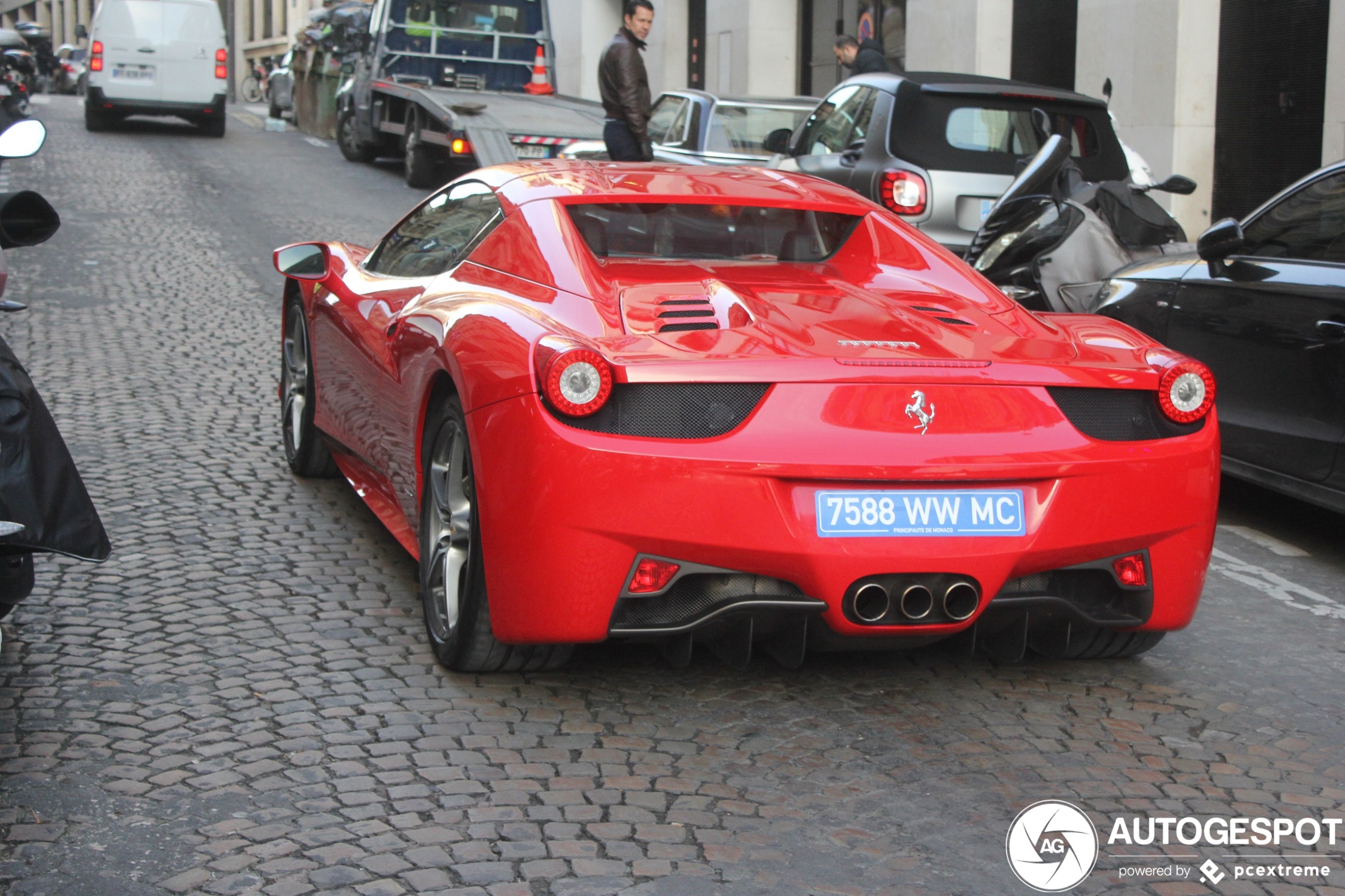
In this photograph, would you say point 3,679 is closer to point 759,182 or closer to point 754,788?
point 754,788

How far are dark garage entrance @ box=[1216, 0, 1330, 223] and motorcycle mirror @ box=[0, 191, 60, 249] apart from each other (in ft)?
43.0

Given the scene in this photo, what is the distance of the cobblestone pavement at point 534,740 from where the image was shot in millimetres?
3129

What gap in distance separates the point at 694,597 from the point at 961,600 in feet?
2.03

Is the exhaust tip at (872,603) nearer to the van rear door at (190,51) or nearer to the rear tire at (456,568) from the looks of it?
the rear tire at (456,568)

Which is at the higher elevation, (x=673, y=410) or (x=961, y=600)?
(x=673, y=410)

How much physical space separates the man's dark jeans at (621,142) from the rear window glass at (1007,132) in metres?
4.45

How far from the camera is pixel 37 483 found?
3.42 metres

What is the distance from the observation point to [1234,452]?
6.28 metres

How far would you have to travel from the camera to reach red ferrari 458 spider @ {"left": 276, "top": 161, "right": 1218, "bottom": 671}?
370cm

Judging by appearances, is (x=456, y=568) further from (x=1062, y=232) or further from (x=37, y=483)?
(x=1062, y=232)

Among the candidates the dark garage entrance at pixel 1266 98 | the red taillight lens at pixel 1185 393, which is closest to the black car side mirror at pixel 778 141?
the dark garage entrance at pixel 1266 98

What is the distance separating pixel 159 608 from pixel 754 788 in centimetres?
212

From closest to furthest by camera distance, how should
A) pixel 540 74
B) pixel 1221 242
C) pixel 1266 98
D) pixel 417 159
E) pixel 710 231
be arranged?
pixel 710 231, pixel 1221 242, pixel 1266 98, pixel 417 159, pixel 540 74

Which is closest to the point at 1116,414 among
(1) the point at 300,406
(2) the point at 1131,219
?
(1) the point at 300,406
